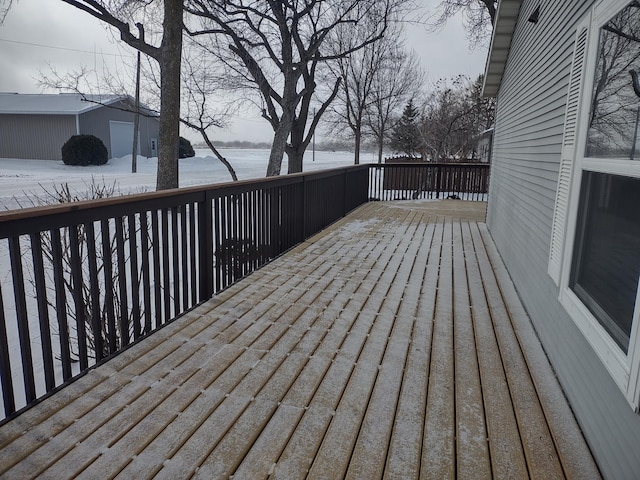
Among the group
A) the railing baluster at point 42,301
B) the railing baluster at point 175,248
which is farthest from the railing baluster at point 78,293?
the railing baluster at point 175,248

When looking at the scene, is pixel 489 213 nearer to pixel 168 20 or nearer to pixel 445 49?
pixel 168 20

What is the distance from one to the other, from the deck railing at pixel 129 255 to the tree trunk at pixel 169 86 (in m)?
2.70

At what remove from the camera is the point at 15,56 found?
2161 cm

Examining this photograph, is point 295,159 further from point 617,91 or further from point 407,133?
point 407,133

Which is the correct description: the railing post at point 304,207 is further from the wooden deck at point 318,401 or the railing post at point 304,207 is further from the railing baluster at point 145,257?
the railing baluster at point 145,257

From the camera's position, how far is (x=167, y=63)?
7.54m

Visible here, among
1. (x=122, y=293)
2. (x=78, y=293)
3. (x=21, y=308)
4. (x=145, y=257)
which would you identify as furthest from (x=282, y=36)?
(x=21, y=308)

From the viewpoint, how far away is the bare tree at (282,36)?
10.4 meters

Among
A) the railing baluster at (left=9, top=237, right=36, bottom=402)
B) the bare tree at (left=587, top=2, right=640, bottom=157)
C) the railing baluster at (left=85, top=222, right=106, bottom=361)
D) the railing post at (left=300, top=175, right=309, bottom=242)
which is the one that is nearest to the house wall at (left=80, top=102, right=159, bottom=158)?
the railing post at (left=300, top=175, right=309, bottom=242)

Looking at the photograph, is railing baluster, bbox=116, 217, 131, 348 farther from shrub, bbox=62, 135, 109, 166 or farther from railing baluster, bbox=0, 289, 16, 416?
shrub, bbox=62, 135, 109, 166

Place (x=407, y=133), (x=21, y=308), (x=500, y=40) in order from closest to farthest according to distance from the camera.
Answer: (x=21, y=308) → (x=500, y=40) → (x=407, y=133)

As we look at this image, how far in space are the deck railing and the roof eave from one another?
9.36 ft

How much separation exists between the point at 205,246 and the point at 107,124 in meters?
24.4

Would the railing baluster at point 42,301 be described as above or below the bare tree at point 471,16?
below
